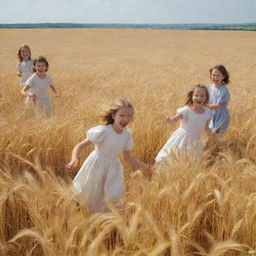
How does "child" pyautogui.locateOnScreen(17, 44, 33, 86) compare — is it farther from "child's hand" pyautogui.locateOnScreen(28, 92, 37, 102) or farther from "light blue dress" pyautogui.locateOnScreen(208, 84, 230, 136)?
"light blue dress" pyautogui.locateOnScreen(208, 84, 230, 136)

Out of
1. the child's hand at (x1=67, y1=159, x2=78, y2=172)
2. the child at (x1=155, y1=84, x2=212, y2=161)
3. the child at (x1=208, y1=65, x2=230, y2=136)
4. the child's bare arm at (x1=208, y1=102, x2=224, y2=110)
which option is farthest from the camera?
the child at (x1=208, y1=65, x2=230, y2=136)

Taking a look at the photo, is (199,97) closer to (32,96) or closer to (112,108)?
(112,108)

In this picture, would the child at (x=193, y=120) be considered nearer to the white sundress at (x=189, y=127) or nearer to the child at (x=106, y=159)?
the white sundress at (x=189, y=127)

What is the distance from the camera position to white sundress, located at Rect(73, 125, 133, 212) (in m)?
2.65

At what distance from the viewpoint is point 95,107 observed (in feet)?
15.7

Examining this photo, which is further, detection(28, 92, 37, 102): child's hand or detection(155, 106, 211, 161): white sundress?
detection(28, 92, 37, 102): child's hand

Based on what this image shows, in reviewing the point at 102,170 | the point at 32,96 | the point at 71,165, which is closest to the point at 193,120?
the point at 102,170

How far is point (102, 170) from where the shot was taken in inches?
107

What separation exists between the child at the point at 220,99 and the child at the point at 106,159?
1.89 meters

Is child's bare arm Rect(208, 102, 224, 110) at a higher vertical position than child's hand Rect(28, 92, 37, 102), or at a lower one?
lower

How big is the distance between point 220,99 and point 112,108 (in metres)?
2.09

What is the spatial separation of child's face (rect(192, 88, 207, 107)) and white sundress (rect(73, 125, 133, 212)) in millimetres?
1082

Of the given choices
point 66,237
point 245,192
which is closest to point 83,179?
point 66,237

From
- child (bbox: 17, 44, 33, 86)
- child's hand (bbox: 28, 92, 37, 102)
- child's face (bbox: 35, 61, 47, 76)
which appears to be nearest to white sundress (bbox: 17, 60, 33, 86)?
child (bbox: 17, 44, 33, 86)
